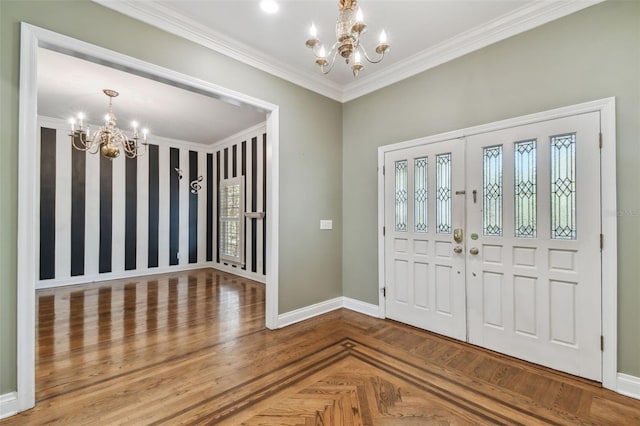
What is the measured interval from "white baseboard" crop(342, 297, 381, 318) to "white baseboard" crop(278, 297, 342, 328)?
3.7 inches

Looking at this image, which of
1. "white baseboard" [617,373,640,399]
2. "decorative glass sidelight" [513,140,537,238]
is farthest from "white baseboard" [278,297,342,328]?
"white baseboard" [617,373,640,399]

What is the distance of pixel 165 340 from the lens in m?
3.07

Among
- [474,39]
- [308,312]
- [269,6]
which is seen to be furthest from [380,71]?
[308,312]

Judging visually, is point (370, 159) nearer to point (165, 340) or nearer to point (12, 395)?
point (165, 340)

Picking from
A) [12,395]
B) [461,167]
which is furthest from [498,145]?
[12,395]

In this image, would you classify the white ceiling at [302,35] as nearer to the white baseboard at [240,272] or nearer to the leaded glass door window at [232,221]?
the leaded glass door window at [232,221]

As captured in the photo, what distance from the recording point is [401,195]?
354 centimetres

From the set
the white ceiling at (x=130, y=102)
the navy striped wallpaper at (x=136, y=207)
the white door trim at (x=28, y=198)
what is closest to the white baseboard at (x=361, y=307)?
the navy striped wallpaper at (x=136, y=207)

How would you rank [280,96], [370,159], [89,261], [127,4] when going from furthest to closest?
[89,261] → [370,159] → [280,96] → [127,4]

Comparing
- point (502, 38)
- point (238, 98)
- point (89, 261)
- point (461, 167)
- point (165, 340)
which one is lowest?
point (165, 340)

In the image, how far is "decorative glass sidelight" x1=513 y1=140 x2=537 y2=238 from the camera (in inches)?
101

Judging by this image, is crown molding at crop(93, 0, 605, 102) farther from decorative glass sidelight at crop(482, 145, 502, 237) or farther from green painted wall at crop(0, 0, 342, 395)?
decorative glass sidelight at crop(482, 145, 502, 237)

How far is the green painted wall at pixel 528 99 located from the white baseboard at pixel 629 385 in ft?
0.13

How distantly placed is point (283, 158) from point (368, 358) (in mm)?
2380
